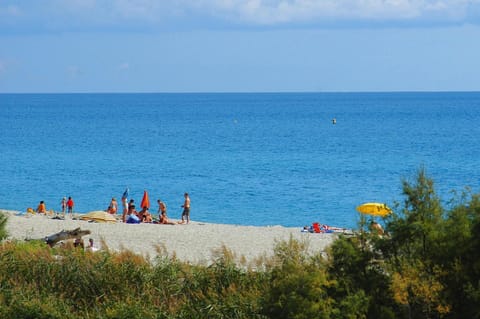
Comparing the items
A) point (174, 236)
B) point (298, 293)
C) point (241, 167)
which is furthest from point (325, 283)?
point (241, 167)

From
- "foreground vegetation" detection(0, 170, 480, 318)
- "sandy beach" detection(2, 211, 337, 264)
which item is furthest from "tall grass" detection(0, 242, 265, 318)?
"sandy beach" detection(2, 211, 337, 264)

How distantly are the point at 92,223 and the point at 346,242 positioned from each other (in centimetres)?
1977

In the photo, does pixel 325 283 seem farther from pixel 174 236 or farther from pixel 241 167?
pixel 241 167

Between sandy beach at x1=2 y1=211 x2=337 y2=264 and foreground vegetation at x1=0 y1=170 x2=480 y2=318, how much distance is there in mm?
7823

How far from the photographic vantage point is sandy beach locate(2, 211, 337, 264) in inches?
958

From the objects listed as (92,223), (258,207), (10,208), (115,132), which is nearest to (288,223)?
(258,207)

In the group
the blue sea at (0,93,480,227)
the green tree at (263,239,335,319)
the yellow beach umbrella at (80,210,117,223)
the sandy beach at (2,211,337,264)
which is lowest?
the green tree at (263,239,335,319)

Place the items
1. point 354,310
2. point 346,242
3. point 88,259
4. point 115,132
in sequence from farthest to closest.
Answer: point 115,132 < point 88,259 < point 346,242 < point 354,310

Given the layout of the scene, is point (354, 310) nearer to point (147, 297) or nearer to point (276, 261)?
point (276, 261)

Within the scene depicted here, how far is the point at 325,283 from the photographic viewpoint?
11.6 m

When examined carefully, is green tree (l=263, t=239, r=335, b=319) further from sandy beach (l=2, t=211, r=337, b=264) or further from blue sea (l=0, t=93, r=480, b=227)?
blue sea (l=0, t=93, r=480, b=227)

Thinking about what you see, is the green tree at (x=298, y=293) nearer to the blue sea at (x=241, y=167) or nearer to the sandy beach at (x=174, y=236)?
the sandy beach at (x=174, y=236)

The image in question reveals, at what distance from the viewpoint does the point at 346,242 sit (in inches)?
491

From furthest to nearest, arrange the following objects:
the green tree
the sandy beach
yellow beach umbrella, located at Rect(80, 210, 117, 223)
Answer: yellow beach umbrella, located at Rect(80, 210, 117, 223) < the sandy beach < the green tree
